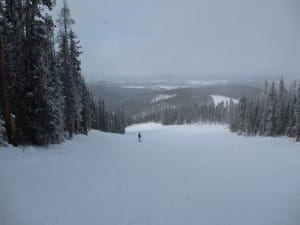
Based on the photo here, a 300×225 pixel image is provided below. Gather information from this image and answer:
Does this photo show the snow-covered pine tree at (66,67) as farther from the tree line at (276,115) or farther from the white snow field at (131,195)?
the tree line at (276,115)

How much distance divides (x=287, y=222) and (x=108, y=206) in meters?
5.73

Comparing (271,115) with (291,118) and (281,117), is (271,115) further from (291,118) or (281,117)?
(291,118)

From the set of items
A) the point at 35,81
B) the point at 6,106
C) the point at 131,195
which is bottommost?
the point at 131,195

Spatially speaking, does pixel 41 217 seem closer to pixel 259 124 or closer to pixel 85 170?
pixel 85 170

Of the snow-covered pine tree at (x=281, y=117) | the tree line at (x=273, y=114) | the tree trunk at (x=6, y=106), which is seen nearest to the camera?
the tree trunk at (x=6, y=106)

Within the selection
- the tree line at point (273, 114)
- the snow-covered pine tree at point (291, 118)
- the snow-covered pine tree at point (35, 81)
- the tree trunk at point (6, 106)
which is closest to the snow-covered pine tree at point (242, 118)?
the tree line at point (273, 114)

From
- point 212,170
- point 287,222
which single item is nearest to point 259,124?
point 212,170

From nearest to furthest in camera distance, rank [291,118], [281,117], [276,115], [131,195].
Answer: [131,195], [291,118], [281,117], [276,115]

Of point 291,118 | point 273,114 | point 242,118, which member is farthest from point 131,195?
point 242,118

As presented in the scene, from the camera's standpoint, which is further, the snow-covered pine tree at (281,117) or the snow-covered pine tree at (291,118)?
the snow-covered pine tree at (281,117)

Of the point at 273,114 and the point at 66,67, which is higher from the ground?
the point at 66,67

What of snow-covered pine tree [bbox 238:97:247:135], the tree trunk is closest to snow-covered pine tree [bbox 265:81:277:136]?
snow-covered pine tree [bbox 238:97:247:135]

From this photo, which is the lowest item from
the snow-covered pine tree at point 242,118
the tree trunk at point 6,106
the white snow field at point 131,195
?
the snow-covered pine tree at point 242,118

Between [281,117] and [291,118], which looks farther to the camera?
[281,117]
